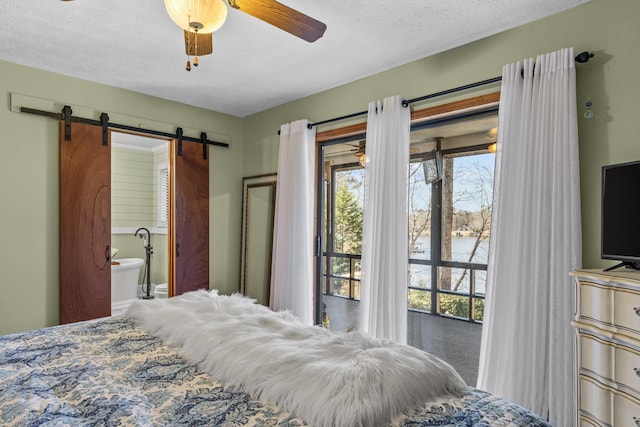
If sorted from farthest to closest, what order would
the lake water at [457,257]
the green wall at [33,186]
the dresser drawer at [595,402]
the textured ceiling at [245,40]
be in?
the green wall at [33,186] < the lake water at [457,257] < the textured ceiling at [245,40] < the dresser drawer at [595,402]

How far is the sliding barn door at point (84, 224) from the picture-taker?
11.1 ft

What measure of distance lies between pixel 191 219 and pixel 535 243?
3.36 meters

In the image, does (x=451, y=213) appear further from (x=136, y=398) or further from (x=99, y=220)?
(x=99, y=220)

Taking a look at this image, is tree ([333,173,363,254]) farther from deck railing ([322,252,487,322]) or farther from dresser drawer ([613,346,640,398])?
dresser drawer ([613,346,640,398])

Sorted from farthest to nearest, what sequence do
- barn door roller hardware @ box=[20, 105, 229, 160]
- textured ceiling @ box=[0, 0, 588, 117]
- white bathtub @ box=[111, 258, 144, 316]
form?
white bathtub @ box=[111, 258, 144, 316] < barn door roller hardware @ box=[20, 105, 229, 160] < textured ceiling @ box=[0, 0, 588, 117]

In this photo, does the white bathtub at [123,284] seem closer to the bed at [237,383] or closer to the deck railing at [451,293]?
the bed at [237,383]

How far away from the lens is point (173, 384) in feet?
4.53

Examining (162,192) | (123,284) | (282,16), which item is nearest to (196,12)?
(282,16)

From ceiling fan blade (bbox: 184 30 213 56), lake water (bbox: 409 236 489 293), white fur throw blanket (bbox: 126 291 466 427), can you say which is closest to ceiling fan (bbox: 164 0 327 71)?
ceiling fan blade (bbox: 184 30 213 56)

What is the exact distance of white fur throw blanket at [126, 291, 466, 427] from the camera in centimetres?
114

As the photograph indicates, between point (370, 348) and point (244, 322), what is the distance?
674 mm

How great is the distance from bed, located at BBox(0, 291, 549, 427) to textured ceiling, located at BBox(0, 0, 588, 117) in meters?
1.92

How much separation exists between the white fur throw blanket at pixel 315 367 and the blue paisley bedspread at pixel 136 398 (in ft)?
0.14

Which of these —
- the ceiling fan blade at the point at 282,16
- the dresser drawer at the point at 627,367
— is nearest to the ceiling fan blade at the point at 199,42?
the ceiling fan blade at the point at 282,16
